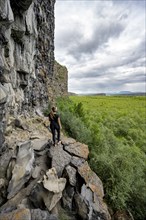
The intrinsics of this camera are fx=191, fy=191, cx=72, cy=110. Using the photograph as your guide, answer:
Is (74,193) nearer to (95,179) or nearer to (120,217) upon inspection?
(95,179)

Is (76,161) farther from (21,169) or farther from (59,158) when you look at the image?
(21,169)

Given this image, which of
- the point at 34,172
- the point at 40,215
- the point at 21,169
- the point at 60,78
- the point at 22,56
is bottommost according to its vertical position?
the point at 40,215

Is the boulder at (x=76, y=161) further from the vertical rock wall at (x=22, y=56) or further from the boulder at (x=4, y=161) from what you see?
the vertical rock wall at (x=22, y=56)

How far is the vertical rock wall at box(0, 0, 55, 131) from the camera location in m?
8.84

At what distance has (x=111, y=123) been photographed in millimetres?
40312

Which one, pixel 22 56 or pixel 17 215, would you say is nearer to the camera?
pixel 17 215

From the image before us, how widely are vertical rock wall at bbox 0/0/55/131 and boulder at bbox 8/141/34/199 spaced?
1513mm

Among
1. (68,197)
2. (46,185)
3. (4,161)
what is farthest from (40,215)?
(4,161)

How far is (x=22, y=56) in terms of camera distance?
14.2m

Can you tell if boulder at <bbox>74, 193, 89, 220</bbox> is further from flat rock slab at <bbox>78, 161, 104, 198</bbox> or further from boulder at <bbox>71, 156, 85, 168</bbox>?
boulder at <bbox>71, 156, 85, 168</bbox>

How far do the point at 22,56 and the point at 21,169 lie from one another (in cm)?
901

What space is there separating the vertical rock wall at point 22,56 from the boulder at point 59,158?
2797 millimetres

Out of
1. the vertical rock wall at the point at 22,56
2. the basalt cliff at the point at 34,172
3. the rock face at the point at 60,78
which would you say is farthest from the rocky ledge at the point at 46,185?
the rock face at the point at 60,78

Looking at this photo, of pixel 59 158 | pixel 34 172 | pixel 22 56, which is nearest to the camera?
pixel 34 172
